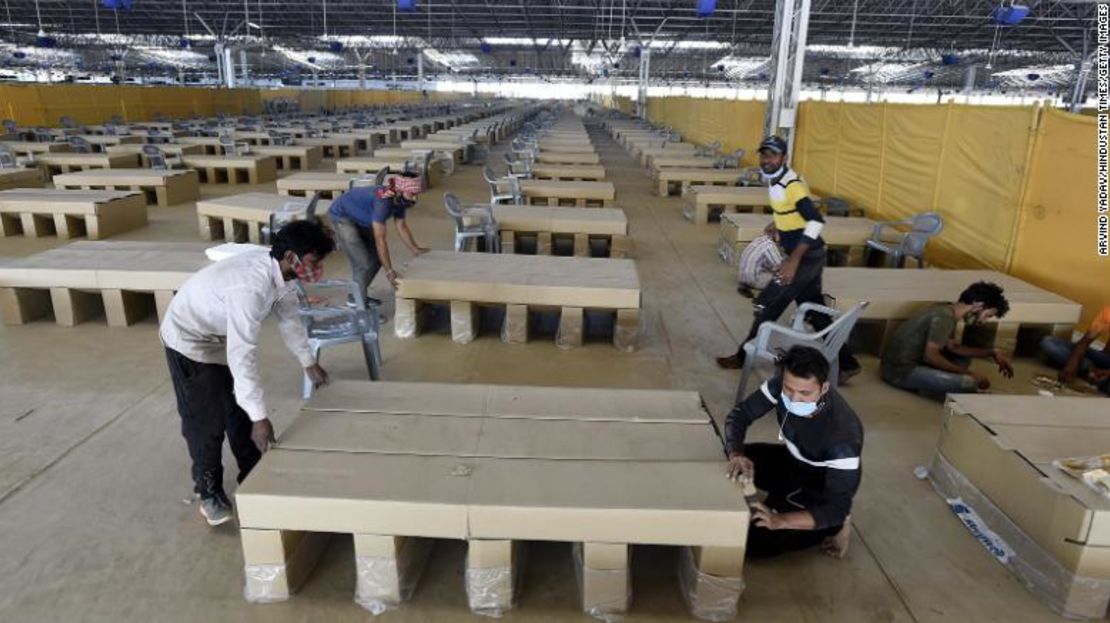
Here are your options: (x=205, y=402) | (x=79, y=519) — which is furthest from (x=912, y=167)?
(x=79, y=519)

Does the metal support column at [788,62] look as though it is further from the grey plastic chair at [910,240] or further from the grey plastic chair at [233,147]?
the grey plastic chair at [233,147]

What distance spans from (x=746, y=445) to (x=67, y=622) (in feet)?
9.25

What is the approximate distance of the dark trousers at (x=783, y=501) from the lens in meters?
2.83

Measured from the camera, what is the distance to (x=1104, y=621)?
8.55 feet

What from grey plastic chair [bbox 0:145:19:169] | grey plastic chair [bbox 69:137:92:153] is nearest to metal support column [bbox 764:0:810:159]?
grey plastic chair [bbox 0:145:19:169]

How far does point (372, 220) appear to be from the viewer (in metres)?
5.12

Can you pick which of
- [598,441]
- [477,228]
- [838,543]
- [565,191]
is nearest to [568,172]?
[565,191]

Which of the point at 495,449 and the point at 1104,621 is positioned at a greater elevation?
the point at 495,449

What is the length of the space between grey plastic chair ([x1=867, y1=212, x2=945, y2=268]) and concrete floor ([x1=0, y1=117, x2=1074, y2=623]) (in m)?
1.98

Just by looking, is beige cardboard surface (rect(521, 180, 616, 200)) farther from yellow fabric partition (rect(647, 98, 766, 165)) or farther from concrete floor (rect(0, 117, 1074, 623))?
yellow fabric partition (rect(647, 98, 766, 165))

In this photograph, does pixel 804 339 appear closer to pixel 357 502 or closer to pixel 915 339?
pixel 915 339

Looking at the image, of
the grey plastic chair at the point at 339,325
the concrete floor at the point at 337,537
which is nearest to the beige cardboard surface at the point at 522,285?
the concrete floor at the point at 337,537

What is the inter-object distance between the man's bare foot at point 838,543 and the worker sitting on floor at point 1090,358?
2974mm

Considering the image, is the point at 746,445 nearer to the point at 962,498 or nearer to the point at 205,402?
the point at 962,498
